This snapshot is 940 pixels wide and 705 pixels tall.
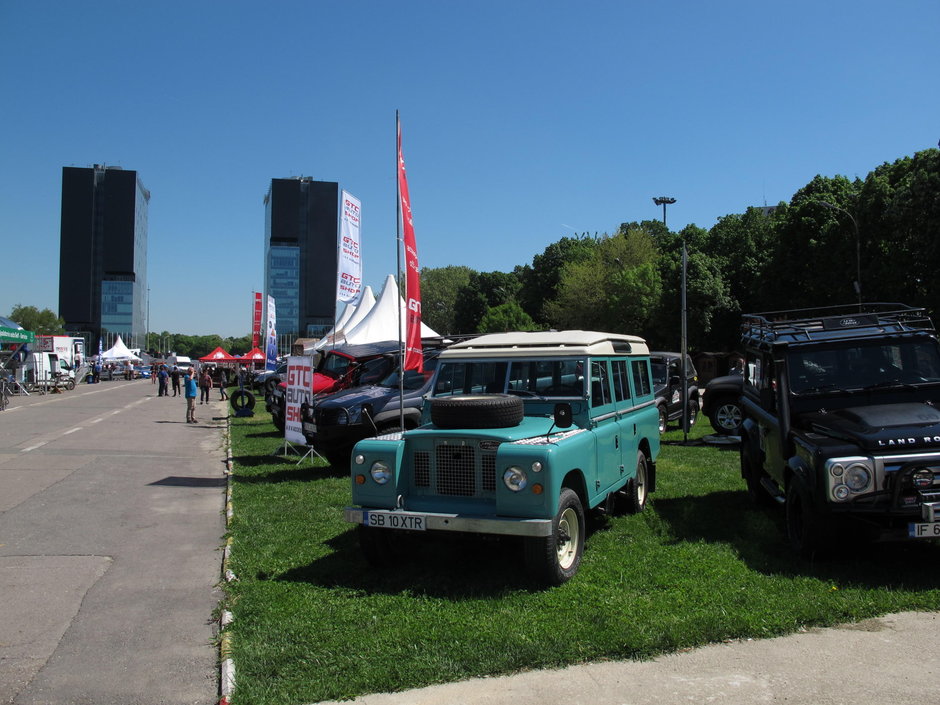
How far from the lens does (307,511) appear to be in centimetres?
880

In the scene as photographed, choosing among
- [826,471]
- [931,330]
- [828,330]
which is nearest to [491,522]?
[826,471]

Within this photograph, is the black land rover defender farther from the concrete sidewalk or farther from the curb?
the curb

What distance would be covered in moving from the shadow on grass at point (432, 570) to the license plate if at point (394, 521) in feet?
1.66

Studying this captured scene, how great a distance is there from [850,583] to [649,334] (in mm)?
43869

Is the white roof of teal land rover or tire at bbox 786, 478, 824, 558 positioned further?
the white roof of teal land rover

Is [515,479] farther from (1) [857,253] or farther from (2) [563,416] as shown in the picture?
(1) [857,253]

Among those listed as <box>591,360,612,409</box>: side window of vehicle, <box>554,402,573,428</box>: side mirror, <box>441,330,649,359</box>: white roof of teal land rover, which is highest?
<box>441,330,649,359</box>: white roof of teal land rover

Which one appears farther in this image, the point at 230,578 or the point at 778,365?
the point at 778,365

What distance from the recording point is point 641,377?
8.84m

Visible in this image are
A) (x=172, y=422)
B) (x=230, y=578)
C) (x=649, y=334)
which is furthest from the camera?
(x=649, y=334)

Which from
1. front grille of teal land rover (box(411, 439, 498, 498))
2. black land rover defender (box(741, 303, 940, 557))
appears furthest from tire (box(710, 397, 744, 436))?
front grille of teal land rover (box(411, 439, 498, 498))

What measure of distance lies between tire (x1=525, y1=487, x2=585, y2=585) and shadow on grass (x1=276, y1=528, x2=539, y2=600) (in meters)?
0.23

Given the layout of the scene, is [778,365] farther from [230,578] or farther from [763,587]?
[230,578]

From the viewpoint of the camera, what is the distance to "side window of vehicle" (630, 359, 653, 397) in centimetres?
852
